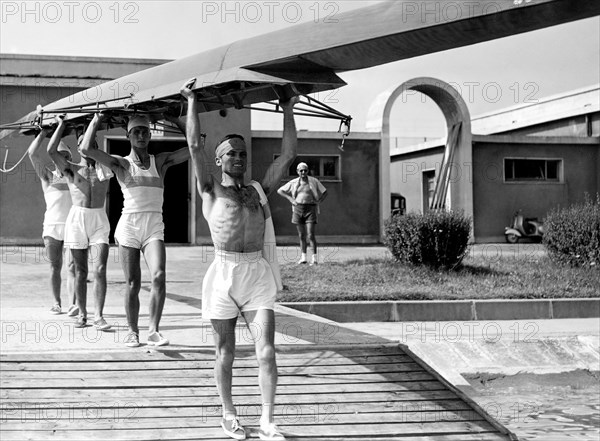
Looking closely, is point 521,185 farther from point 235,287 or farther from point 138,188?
→ point 235,287

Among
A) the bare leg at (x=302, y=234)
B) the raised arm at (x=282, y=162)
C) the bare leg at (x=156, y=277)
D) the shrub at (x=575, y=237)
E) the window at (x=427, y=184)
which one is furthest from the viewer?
the window at (x=427, y=184)

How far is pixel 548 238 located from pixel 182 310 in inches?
354

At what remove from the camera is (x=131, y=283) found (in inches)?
299

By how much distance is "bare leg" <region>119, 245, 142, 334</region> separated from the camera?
759cm

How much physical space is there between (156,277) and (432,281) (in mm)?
7385

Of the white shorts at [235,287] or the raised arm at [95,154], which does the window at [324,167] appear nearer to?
the raised arm at [95,154]

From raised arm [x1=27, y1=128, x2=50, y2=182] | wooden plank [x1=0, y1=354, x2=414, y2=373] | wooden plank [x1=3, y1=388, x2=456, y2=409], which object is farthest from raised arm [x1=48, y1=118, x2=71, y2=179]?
wooden plank [x1=3, y1=388, x2=456, y2=409]

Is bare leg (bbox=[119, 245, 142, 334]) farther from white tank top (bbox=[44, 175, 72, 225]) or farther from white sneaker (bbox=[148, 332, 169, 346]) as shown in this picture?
white tank top (bbox=[44, 175, 72, 225])

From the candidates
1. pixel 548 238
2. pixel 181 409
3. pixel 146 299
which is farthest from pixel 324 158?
pixel 181 409

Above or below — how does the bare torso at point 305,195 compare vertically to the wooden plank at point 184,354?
above

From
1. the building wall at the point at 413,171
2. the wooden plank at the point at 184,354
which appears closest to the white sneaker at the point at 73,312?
the wooden plank at the point at 184,354

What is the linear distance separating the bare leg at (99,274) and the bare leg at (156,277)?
3.11 feet

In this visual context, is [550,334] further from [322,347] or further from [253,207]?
[253,207]

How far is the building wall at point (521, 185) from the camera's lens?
24.3 m
